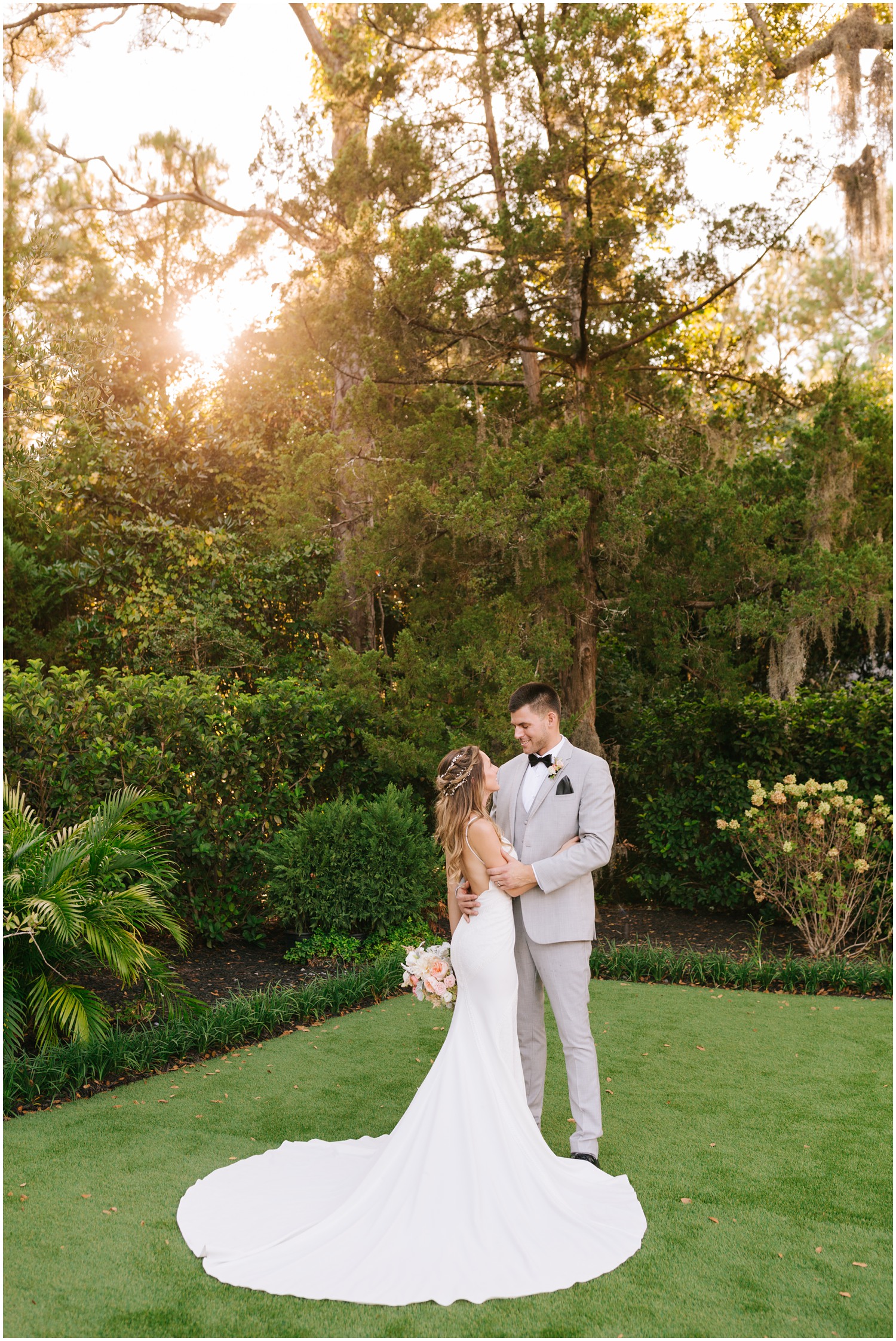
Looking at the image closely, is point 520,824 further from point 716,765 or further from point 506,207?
point 506,207

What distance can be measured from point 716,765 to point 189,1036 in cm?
551

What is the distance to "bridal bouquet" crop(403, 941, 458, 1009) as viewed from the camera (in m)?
3.86

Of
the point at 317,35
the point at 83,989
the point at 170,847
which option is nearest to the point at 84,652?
the point at 170,847

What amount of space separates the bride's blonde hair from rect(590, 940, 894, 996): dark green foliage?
3.92 metres

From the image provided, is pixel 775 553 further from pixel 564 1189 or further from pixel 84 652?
pixel 84 652

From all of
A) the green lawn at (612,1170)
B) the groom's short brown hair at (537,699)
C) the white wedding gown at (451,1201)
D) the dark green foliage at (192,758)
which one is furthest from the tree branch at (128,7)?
the white wedding gown at (451,1201)

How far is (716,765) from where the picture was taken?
359 inches

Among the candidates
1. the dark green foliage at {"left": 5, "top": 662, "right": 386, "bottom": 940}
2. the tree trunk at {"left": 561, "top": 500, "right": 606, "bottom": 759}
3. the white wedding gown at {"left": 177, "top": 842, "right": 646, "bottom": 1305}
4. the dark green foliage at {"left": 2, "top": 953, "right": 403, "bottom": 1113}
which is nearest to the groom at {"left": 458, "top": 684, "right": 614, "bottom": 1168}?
the white wedding gown at {"left": 177, "top": 842, "right": 646, "bottom": 1305}

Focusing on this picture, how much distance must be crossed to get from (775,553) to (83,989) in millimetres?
5731

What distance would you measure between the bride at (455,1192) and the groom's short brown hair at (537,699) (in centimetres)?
41

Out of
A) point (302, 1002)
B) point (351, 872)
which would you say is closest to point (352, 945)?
point (351, 872)

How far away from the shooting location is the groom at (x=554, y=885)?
395 centimetres

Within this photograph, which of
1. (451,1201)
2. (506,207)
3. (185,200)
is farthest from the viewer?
(185,200)

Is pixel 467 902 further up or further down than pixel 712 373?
further down
